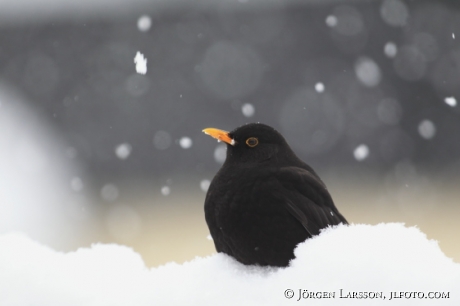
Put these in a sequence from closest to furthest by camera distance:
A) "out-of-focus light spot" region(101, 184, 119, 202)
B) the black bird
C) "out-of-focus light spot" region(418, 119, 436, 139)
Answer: the black bird
"out-of-focus light spot" region(418, 119, 436, 139)
"out-of-focus light spot" region(101, 184, 119, 202)

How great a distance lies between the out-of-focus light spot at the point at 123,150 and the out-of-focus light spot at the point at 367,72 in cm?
266

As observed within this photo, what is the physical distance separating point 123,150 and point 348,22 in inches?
112

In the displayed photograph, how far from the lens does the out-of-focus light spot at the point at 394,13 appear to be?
Result: 530 centimetres

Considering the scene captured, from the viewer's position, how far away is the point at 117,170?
19.5 feet

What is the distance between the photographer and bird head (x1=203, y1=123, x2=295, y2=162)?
98.1 inches

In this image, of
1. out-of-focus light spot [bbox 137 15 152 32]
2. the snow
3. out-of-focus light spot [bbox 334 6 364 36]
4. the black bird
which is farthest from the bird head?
out-of-focus light spot [bbox 137 15 152 32]

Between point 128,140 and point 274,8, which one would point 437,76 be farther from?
point 128,140

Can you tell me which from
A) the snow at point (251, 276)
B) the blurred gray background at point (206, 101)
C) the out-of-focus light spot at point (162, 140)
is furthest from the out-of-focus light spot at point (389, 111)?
the snow at point (251, 276)

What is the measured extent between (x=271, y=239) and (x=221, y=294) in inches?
22.3

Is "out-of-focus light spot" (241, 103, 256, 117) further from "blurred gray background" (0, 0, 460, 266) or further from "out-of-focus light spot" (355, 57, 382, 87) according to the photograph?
"out-of-focus light spot" (355, 57, 382, 87)

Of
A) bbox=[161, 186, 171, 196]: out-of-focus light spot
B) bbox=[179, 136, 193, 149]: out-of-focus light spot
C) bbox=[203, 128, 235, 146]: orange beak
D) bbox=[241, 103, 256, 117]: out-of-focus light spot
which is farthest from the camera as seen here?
bbox=[161, 186, 171, 196]: out-of-focus light spot

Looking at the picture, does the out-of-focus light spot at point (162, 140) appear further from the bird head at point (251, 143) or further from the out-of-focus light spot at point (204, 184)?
the bird head at point (251, 143)

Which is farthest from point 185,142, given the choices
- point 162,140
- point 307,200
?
point 307,200

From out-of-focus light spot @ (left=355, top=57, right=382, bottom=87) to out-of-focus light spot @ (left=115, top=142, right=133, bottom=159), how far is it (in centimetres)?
266
